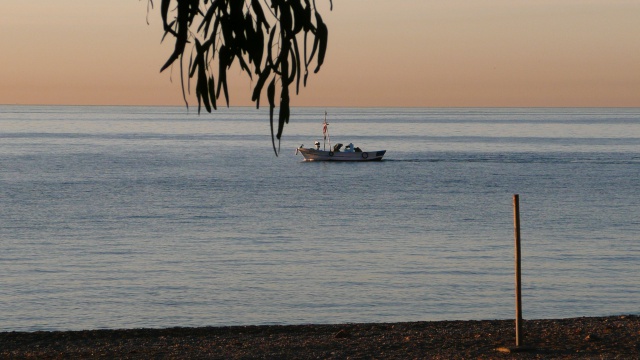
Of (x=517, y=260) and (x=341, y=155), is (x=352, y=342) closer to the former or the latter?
(x=517, y=260)

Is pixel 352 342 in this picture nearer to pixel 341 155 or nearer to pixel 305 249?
pixel 305 249

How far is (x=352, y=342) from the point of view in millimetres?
14344

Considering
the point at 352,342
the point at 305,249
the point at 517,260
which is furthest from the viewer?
the point at 305,249

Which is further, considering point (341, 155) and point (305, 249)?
point (341, 155)

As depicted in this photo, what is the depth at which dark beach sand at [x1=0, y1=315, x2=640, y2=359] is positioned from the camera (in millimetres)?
13344

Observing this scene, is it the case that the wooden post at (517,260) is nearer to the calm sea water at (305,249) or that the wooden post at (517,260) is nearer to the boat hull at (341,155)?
the calm sea water at (305,249)

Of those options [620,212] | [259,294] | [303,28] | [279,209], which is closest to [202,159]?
[279,209]

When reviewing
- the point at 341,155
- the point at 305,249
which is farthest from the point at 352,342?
the point at 341,155

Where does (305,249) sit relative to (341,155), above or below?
above

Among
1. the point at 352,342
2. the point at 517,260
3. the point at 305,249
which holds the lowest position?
the point at 305,249

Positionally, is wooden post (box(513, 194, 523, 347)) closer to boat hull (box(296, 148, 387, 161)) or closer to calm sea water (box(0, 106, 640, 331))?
calm sea water (box(0, 106, 640, 331))

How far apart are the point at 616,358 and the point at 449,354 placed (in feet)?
6.65

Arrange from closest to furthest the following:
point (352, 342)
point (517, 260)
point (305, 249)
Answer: point (517, 260) < point (352, 342) < point (305, 249)

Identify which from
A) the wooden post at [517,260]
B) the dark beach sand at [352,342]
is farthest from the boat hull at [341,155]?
the wooden post at [517,260]
